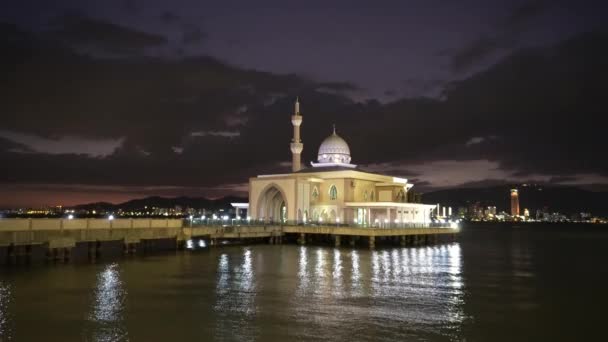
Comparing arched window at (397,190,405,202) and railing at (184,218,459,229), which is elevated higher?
arched window at (397,190,405,202)

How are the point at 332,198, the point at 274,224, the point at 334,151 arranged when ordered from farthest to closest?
the point at 334,151, the point at 332,198, the point at 274,224

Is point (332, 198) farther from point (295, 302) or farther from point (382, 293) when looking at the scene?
point (295, 302)

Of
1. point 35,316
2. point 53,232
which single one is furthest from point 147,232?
point 35,316

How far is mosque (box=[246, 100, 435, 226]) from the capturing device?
6544cm

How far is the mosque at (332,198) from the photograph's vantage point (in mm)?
65438

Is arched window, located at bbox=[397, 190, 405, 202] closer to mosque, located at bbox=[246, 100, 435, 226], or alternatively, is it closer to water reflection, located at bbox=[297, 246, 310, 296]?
mosque, located at bbox=[246, 100, 435, 226]

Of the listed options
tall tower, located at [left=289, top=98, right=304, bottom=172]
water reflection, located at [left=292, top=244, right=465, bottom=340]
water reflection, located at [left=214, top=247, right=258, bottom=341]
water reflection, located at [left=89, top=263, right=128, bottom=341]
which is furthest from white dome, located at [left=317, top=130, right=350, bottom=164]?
water reflection, located at [left=89, top=263, right=128, bottom=341]

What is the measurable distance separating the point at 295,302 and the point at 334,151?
53547mm

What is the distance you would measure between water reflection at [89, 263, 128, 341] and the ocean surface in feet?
0.14

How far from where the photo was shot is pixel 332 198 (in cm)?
6719

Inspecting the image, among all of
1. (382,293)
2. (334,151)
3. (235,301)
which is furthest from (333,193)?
(235,301)

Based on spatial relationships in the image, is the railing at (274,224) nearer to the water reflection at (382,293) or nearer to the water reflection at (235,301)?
the water reflection at (382,293)

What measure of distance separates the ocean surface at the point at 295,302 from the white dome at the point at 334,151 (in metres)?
35.7

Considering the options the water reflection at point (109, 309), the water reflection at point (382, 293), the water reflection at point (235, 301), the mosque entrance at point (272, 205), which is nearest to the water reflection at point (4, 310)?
the water reflection at point (109, 309)
